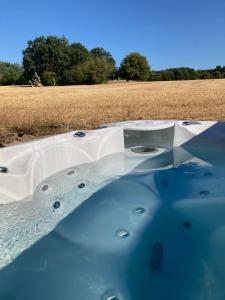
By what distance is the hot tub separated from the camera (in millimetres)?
1921

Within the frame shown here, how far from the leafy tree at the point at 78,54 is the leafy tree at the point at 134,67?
5829 mm

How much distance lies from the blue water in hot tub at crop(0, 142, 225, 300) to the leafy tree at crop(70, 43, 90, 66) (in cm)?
3505

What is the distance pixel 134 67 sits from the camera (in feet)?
103

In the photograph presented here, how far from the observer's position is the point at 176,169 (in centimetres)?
383

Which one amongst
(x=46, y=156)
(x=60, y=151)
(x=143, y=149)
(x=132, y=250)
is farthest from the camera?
(x=143, y=149)

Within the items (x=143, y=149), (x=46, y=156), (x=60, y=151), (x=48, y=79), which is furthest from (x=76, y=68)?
(x=46, y=156)

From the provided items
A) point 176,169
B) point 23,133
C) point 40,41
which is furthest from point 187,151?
point 40,41

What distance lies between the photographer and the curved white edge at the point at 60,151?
9.57 feet

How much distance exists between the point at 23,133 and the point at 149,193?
2.65 meters

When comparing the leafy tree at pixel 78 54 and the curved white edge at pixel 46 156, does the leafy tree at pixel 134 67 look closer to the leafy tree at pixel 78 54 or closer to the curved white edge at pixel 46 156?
the leafy tree at pixel 78 54

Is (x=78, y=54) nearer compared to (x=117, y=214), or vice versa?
(x=117, y=214)

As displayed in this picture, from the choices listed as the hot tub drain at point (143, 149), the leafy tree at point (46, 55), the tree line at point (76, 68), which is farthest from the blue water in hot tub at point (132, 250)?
the leafy tree at point (46, 55)

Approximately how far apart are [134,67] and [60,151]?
28.9 metres

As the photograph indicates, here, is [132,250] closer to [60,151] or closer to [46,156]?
[46,156]
